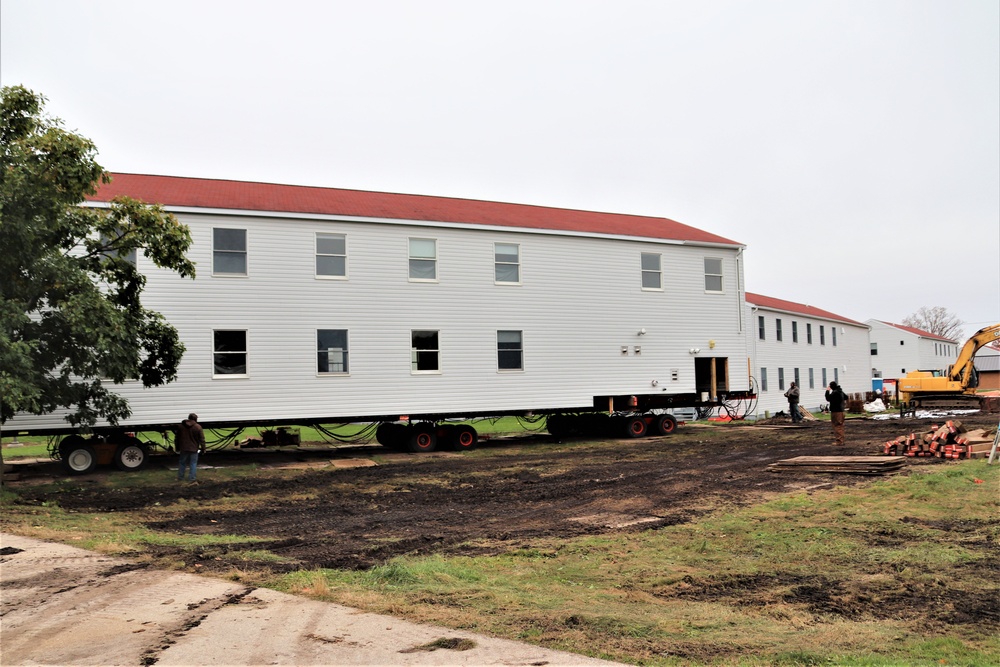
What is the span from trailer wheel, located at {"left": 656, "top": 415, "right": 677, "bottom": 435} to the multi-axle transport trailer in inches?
2.3

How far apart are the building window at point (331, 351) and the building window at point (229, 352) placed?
2.06 metres

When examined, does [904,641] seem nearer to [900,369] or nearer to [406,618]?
[406,618]

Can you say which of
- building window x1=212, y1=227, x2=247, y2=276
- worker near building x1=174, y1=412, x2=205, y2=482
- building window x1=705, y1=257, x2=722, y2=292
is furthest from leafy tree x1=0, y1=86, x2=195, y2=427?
building window x1=705, y1=257, x2=722, y2=292

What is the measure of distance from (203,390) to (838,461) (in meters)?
15.8

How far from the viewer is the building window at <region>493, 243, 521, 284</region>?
84.3 feet

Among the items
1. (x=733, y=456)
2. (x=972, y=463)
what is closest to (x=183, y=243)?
(x=733, y=456)

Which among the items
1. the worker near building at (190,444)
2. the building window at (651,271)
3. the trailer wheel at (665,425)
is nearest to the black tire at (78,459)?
the worker near building at (190,444)

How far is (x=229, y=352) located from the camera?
21.8m

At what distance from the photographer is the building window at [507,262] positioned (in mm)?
25688

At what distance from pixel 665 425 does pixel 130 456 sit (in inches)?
704

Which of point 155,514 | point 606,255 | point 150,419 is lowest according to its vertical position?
point 155,514

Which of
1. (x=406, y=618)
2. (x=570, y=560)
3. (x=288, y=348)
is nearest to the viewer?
(x=406, y=618)

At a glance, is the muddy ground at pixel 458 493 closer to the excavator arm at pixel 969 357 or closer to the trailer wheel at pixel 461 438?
the trailer wheel at pixel 461 438

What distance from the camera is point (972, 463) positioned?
1688 centimetres
